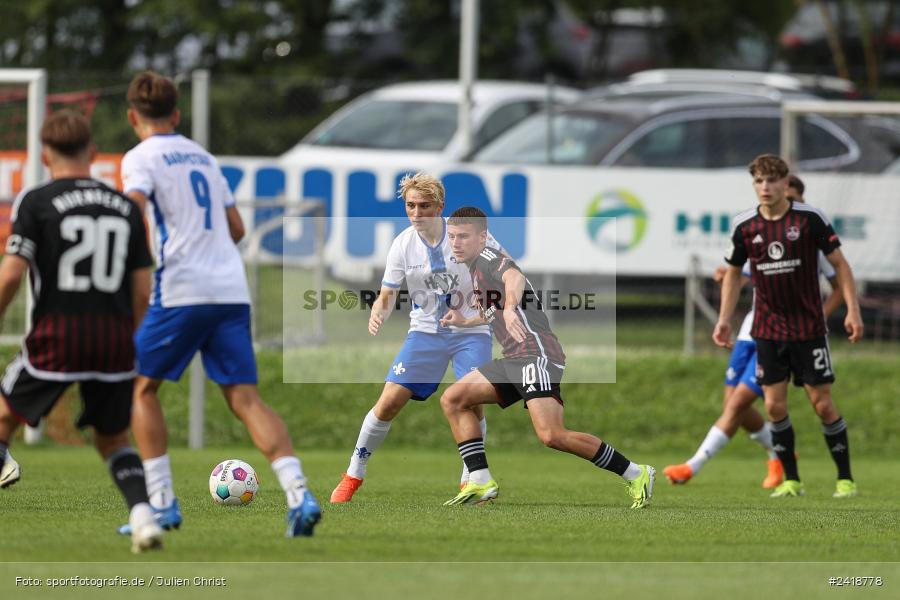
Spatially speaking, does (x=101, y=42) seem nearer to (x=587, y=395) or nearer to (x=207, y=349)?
(x=587, y=395)

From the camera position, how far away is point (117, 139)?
54.7 feet

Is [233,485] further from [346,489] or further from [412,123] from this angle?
[412,123]

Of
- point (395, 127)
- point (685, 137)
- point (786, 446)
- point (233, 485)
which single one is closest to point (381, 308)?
point (233, 485)

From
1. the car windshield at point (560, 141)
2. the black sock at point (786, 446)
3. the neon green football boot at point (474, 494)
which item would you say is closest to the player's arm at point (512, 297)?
the neon green football boot at point (474, 494)

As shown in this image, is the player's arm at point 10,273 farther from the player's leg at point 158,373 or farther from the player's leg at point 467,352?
the player's leg at point 467,352

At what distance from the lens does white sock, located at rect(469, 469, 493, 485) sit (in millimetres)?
9352

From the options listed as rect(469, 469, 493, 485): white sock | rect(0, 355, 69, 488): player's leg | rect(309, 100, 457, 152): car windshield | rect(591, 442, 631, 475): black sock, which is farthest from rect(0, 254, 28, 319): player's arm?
rect(309, 100, 457, 152): car windshield

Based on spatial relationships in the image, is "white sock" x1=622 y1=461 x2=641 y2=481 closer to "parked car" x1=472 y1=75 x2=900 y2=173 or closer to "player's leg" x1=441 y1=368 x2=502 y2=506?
"player's leg" x1=441 y1=368 x2=502 y2=506

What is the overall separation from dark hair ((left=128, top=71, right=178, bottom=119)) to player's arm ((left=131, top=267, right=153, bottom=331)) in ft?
2.91

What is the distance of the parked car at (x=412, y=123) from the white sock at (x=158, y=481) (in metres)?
10.8

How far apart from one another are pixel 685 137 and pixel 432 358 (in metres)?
8.48

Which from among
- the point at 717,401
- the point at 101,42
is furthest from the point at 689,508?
the point at 101,42

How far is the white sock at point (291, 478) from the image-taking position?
23.4 ft

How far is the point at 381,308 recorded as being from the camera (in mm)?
9062
